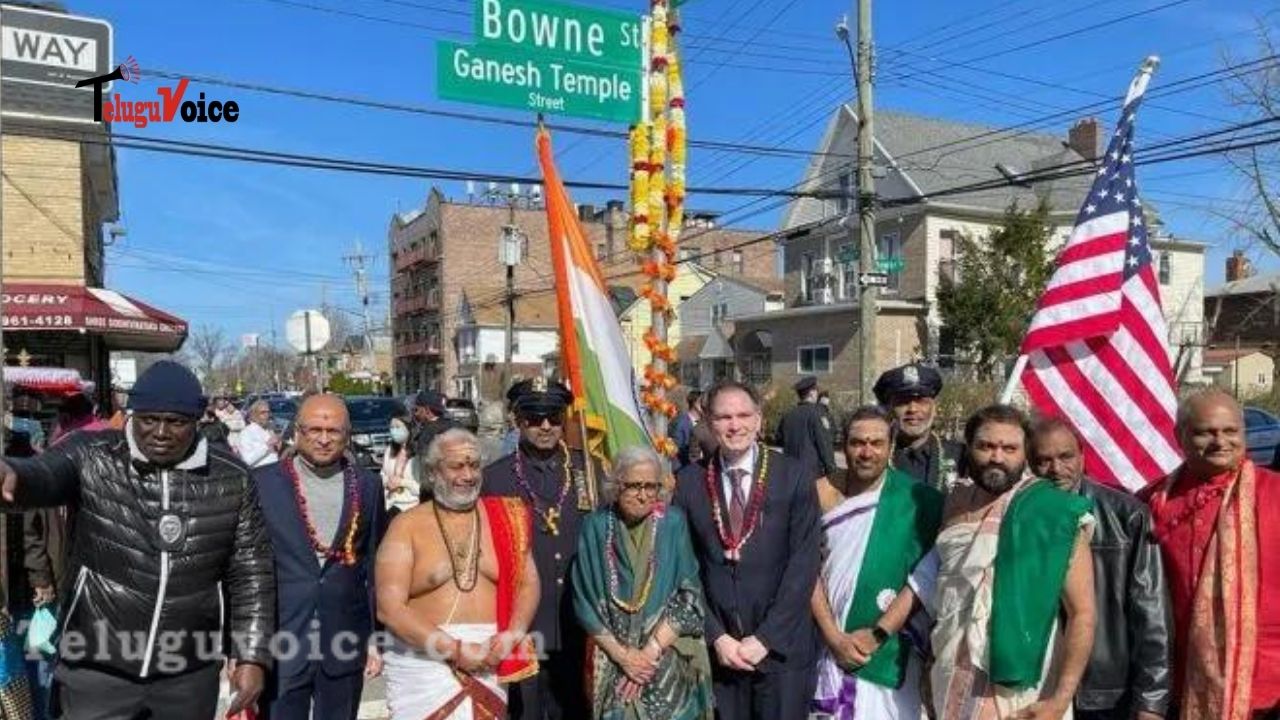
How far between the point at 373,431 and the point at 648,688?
18.9 m

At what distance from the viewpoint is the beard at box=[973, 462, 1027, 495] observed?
3.41 metres

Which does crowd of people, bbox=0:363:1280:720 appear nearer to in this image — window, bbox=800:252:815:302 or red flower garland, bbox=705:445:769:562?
red flower garland, bbox=705:445:769:562

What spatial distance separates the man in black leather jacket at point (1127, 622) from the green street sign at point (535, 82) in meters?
3.17

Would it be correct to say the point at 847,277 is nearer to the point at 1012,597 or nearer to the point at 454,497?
the point at 454,497

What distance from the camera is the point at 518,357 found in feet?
189

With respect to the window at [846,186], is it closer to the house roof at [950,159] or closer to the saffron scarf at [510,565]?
the house roof at [950,159]

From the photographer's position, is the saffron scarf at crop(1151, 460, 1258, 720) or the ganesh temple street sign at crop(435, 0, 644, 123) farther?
the ganesh temple street sign at crop(435, 0, 644, 123)

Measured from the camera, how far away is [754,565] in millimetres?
3896

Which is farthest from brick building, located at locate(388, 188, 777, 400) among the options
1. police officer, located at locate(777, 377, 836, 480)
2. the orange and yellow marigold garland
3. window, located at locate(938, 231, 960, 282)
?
the orange and yellow marigold garland

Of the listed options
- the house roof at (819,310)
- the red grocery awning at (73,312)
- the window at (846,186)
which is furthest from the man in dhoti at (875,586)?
the window at (846,186)

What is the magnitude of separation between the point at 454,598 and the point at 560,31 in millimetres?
2978

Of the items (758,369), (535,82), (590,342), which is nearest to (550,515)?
(590,342)

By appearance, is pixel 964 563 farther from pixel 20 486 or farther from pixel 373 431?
pixel 373 431

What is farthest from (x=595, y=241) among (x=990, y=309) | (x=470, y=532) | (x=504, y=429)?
(x=470, y=532)
